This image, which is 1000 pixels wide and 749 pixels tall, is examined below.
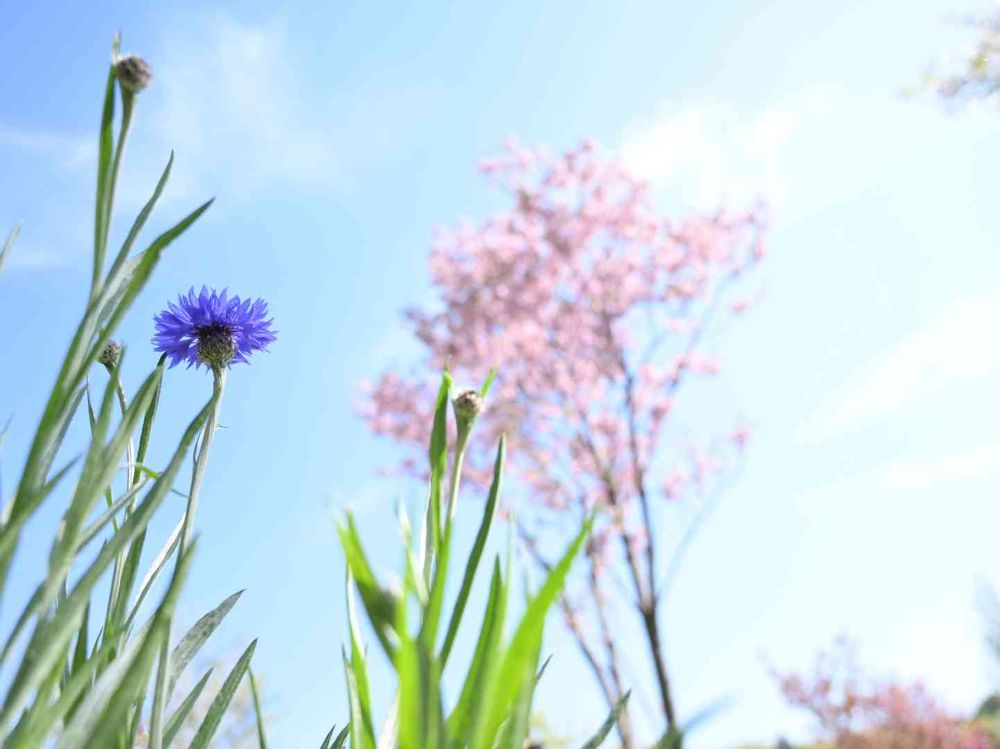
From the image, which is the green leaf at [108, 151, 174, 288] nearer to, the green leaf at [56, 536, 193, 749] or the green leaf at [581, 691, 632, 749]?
the green leaf at [56, 536, 193, 749]

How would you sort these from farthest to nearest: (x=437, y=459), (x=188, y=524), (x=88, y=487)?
(x=437, y=459), (x=188, y=524), (x=88, y=487)

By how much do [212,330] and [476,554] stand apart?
380 mm

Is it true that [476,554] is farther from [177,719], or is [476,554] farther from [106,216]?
[106,216]

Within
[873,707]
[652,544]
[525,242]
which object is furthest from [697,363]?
[873,707]

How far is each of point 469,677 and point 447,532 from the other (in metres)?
0.14

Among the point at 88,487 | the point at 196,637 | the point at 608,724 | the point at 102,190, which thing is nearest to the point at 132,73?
the point at 102,190

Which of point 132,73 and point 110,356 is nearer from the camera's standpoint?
point 132,73

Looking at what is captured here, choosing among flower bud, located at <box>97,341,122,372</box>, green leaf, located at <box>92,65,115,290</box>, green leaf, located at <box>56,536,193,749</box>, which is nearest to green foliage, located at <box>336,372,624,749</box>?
green leaf, located at <box>56,536,193,749</box>

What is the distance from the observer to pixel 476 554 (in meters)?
0.88

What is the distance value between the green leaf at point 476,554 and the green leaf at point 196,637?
0.83ft

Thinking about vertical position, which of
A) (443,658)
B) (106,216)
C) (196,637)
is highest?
(106,216)

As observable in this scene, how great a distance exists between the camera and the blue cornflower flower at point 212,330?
102 centimetres

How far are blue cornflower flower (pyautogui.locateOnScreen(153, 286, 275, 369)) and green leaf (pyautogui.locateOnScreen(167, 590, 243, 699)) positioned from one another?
25cm

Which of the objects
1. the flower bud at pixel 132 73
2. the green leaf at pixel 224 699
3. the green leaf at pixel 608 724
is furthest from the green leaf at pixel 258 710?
the flower bud at pixel 132 73
